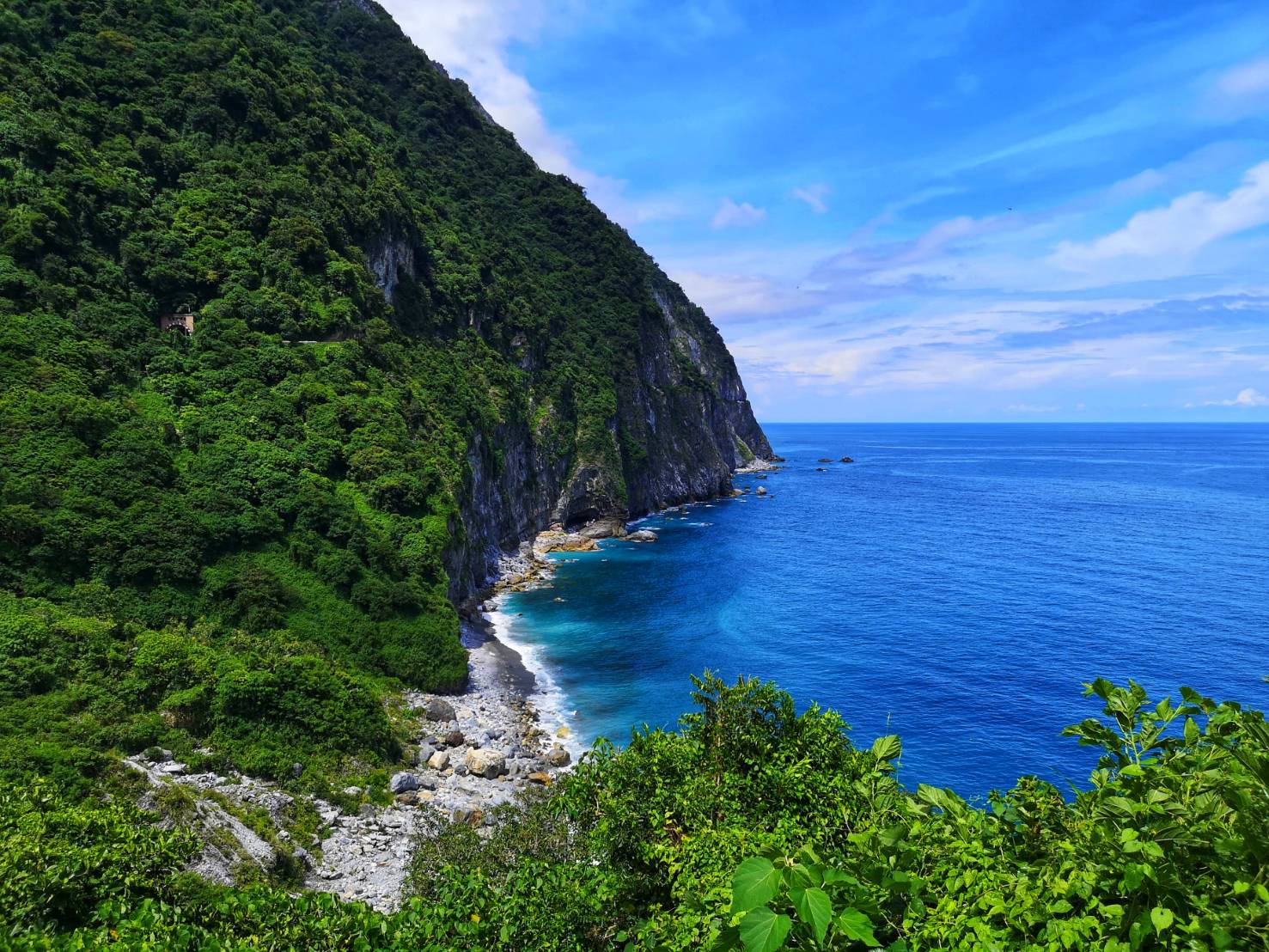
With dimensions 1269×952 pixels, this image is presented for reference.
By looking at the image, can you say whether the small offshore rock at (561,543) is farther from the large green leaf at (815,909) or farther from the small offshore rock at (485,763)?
the large green leaf at (815,909)

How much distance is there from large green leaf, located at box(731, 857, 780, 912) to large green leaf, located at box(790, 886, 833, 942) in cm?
15

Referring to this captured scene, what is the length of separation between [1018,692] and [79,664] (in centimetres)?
4885

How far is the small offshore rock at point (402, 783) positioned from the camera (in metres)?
27.7

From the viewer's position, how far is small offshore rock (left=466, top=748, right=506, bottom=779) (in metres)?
31.1

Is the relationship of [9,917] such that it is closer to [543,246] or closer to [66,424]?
[66,424]

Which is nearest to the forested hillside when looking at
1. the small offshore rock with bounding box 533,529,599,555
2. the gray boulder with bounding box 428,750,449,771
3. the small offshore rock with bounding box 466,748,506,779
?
the gray boulder with bounding box 428,750,449,771

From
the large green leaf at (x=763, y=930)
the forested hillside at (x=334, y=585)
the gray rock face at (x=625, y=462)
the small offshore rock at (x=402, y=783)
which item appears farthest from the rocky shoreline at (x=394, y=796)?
the large green leaf at (x=763, y=930)

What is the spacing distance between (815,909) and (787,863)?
21.3 inches

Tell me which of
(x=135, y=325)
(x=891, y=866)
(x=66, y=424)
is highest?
(x=135, y=325)

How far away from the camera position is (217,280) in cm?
4850

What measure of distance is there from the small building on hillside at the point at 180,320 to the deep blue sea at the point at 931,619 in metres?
33.0

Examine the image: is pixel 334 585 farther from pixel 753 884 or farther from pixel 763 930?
pixel 763 930

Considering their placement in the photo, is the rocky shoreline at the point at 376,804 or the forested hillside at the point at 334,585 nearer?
the forested hillside at the point at 334,585

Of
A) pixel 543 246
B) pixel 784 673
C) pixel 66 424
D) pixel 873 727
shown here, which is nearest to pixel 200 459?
pixel 66 424
